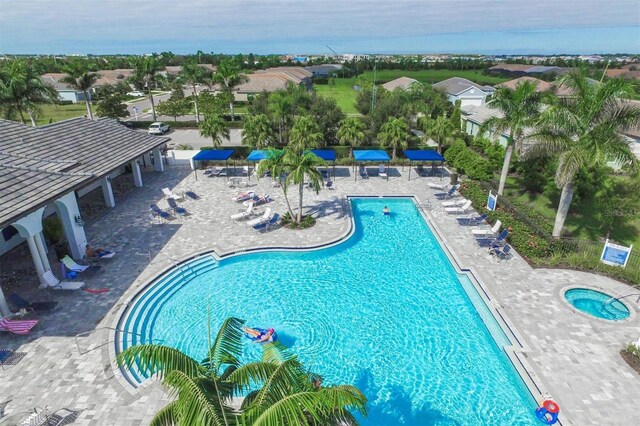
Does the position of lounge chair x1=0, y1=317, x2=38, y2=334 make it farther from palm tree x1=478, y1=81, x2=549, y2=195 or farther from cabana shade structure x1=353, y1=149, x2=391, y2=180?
palm tree x1=478, y1=81, x2=549, y2=195

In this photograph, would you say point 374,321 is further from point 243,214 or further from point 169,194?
point 169,194

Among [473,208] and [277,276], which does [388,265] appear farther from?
[473,208]

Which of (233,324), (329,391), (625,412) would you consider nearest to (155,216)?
(233,324)

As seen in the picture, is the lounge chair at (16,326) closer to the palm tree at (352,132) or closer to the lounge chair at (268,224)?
the lounge chair at (268,224)

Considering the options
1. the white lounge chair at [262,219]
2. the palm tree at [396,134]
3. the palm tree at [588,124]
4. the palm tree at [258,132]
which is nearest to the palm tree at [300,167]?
the white lounge chair at [262,219]

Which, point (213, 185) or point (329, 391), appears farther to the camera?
point (213, 185)

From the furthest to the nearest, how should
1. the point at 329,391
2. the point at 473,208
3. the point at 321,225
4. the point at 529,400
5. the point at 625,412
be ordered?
the point at 473,208 < the point at 321,225 < the point at 529,400 < the point at 625,412 < the point at 329,391

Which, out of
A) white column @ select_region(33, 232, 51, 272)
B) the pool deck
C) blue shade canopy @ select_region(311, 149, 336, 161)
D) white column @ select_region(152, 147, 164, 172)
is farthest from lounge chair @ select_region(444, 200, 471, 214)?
white column @ select_region(152, 147, 164, 172)

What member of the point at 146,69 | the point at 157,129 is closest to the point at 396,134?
the point at 157,129
